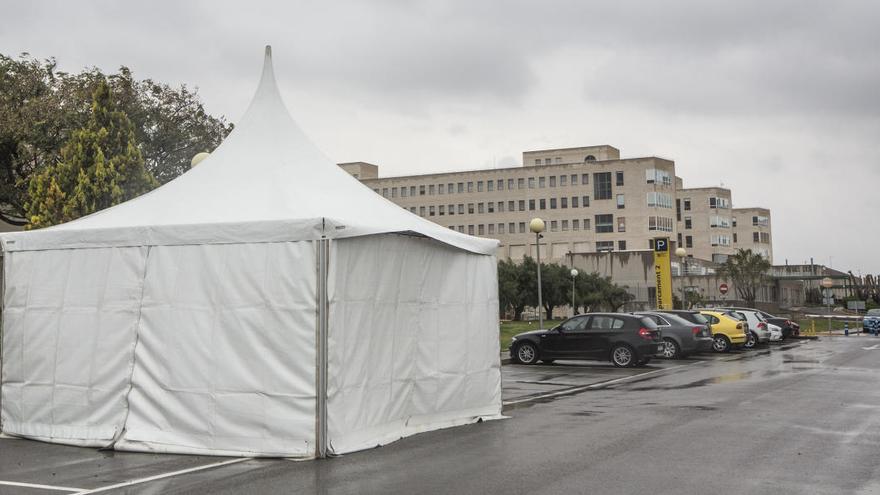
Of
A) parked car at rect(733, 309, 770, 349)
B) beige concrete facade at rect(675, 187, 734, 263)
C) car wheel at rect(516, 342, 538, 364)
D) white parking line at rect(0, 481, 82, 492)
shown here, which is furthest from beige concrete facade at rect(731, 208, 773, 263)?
white parking line at rect(0, 481, 82, 492)

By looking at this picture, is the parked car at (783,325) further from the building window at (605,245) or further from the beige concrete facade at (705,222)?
the beige concrete facade at (705,222)

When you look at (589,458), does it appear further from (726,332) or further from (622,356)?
(726,332)

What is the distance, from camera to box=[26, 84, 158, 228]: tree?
2541 centimetres

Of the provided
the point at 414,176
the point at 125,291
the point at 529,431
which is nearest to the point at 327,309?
the point at 125,291

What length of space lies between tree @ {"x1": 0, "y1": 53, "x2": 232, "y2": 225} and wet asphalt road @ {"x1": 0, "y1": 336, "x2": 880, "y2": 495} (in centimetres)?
2202

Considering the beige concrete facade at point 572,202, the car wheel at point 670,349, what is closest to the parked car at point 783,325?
the car wheel at point 670,349

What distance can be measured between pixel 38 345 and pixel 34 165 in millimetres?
25755

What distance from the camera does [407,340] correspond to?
445 inches

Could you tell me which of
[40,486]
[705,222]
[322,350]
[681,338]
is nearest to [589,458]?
[322,350]

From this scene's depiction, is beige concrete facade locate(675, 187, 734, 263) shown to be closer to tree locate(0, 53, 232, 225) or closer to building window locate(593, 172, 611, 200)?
building window locate(593, 172, 611, 200)

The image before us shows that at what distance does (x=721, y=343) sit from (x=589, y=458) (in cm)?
2348

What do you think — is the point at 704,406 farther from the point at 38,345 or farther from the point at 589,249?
the point at 589,249

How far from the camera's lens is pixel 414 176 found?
14175cm

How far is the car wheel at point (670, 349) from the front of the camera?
27.0 m
